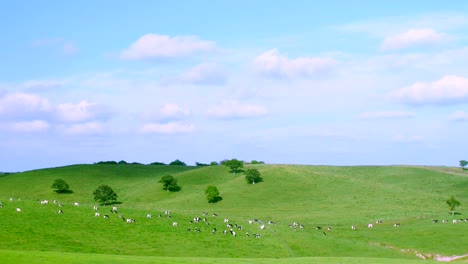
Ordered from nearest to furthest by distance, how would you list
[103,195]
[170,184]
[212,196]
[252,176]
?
[103,195], [212,196], [252,176], [170,184]

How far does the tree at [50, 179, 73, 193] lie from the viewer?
141 m

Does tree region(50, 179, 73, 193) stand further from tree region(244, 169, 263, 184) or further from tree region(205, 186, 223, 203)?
tree region(244, 169, 263, 184)

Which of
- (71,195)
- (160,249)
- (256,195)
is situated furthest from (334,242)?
(71,195)

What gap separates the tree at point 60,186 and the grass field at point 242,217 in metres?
2.02

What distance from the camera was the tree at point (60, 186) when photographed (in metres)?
141

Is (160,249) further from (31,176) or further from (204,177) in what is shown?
(31,176)

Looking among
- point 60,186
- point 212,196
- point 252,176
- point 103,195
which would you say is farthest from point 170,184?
point 60,186

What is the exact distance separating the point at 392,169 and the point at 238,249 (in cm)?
12489

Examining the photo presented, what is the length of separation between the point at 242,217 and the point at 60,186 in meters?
61.0

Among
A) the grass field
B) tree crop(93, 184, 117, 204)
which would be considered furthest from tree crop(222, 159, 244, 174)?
tree crop(93, 184, 117, 204)

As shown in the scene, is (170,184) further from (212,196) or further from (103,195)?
(103,195)

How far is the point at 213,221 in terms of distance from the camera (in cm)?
8119

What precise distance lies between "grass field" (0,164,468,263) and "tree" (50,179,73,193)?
2024mm

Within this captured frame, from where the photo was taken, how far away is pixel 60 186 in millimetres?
141250
